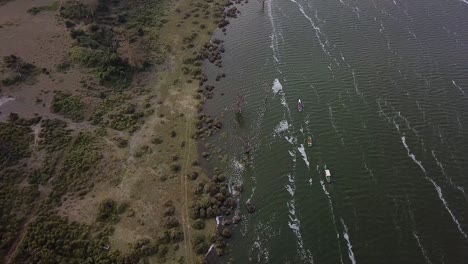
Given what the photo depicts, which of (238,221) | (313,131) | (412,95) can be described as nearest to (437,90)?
(412,95)

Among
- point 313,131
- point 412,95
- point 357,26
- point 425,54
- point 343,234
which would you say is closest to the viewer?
point 343,234

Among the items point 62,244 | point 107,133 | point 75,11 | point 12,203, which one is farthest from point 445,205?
point 75,11

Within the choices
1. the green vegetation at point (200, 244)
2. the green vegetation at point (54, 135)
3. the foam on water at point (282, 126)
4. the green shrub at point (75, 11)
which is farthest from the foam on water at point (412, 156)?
the green shrub at point (75, 11)

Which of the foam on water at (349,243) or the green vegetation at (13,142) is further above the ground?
the green vegetation at (13,142)

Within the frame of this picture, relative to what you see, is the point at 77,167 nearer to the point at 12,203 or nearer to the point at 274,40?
the point at 12,203

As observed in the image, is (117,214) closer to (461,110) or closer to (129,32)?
(129,32)

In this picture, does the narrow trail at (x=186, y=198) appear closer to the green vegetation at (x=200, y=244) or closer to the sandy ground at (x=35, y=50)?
the green vegetation at (x=200, y=244)
